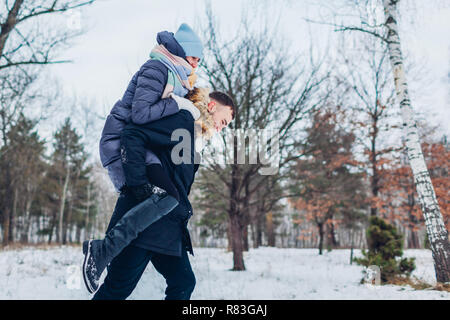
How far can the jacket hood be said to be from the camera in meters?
1.55

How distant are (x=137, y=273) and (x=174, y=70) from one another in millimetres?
1003

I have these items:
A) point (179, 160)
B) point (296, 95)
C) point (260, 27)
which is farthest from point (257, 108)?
point (179, 160)

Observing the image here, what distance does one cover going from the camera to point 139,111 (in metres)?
1.38

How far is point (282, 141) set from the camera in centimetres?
827

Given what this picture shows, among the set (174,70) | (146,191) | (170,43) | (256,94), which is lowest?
(146,191)

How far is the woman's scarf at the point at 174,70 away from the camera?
1.50 m

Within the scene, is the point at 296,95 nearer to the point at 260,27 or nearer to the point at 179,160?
the point at 260,27

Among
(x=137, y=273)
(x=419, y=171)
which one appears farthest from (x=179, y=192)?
(x=419, y=171)

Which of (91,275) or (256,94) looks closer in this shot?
(91,275)

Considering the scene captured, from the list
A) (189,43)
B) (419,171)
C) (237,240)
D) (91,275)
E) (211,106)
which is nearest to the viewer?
(91,275)

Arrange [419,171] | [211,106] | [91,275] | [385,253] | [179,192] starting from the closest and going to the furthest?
[91,275] → [179,192] → [211,106] → [419,171] → [385,253]

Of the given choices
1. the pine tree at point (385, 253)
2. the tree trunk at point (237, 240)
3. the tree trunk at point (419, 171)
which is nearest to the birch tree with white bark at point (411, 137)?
the tree trunk at point (419, 171)

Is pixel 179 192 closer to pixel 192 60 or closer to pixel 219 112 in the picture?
pixel 219 112
